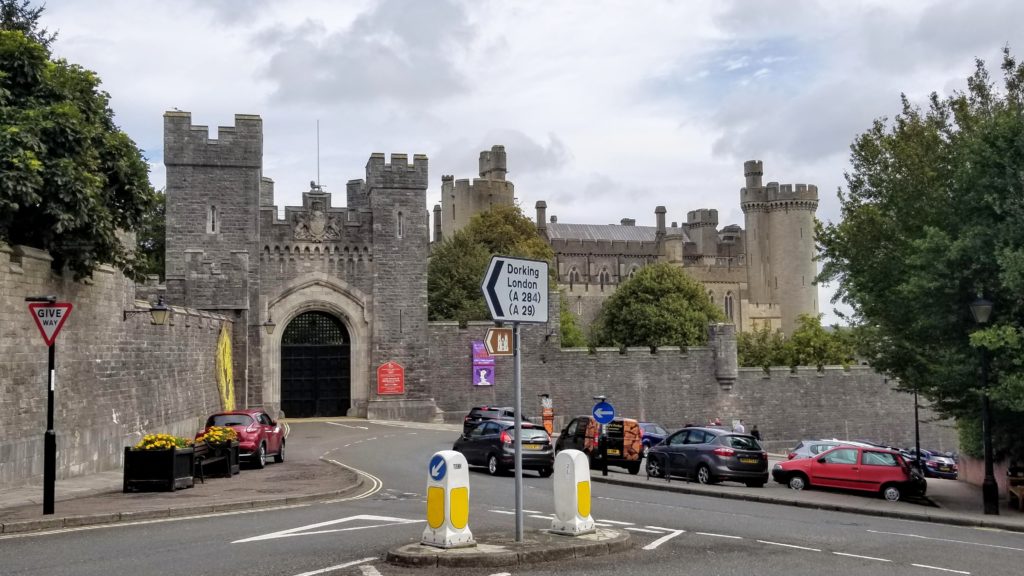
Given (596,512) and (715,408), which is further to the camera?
(715,408)

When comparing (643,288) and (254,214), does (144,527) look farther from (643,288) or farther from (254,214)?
(643,288)

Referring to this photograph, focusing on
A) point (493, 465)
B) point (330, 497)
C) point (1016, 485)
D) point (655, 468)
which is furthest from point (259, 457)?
point (1016, 485)

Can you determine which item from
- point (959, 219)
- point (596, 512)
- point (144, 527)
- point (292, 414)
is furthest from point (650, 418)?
point (144, 527)

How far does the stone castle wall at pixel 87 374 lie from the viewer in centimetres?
1688

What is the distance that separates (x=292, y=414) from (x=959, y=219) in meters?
29.0

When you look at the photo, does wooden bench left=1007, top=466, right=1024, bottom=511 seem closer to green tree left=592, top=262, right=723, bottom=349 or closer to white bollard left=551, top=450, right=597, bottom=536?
white bollard left=551, top=450, right=597, bottom=536

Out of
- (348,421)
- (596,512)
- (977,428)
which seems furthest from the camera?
(348,421)

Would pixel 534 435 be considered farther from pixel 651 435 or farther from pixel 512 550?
pixel 512 550

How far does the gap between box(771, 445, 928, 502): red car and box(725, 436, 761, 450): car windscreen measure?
97cm

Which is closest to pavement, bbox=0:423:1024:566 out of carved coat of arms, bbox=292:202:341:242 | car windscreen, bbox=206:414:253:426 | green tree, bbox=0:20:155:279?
car windscreen, bbox=206:414:253:426

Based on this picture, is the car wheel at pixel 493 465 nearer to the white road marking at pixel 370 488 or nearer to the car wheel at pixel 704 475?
the white road marking at pixel 370 488

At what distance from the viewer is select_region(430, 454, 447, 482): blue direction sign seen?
10.6m

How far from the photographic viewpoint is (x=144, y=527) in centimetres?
1323

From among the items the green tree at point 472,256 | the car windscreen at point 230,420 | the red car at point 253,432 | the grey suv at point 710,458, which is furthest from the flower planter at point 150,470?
the green tree at point 472,256
